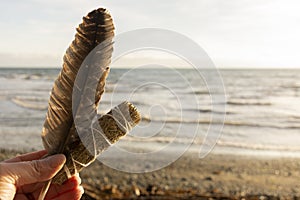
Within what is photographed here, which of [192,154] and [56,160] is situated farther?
[192,154]

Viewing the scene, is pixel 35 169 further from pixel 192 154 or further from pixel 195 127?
pixel 195 127

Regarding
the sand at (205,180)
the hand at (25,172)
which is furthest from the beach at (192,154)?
the hand at (25,172)

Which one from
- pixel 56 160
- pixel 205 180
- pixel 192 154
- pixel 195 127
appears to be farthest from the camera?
pixel 195 127

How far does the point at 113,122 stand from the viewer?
1.86 meters

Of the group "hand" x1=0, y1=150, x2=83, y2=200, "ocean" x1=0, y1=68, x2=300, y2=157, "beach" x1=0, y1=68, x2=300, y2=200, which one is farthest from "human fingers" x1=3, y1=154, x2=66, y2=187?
"ocean" x1=0, y1=68, x2=300, y2=157

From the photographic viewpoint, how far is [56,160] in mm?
1944

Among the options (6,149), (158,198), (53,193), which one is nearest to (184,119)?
(6,149)

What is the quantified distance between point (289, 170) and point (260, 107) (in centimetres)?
1208

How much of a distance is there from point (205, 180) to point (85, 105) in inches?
292

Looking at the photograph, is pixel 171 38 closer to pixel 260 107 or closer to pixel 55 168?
pixel 55 168

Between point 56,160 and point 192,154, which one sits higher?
point 56,160

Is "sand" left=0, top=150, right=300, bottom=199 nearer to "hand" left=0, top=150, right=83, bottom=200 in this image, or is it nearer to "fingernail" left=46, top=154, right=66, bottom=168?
"hand" left=0, top=150, right=83, bottom=200

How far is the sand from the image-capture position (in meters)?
7.39

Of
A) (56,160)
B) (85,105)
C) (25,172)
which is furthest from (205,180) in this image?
(85,105)
